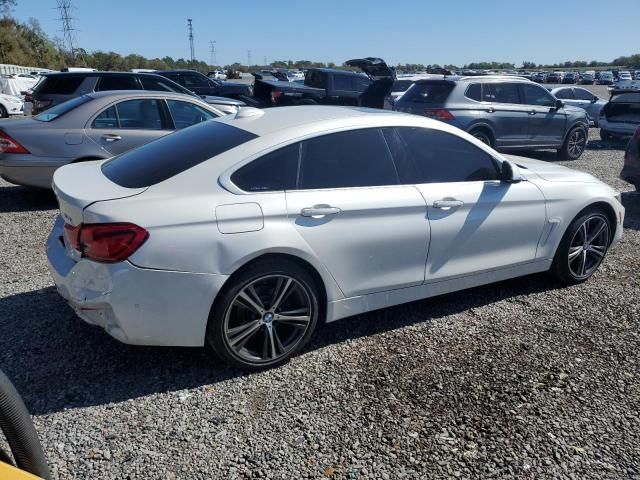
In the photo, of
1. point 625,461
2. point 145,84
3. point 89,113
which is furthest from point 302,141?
point 145,84

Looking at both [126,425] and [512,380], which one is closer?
[126,425]

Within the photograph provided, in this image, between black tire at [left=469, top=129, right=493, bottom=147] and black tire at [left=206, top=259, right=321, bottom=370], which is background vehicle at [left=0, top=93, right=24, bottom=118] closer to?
black tire at [left=469, top=129, right=493, bottom=147]

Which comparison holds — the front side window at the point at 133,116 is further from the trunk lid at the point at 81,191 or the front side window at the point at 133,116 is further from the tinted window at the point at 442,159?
the tinted window at the point at 442,159

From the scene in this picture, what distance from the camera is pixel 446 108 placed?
32.4ft

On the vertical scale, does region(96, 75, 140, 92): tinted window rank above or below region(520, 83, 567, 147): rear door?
above

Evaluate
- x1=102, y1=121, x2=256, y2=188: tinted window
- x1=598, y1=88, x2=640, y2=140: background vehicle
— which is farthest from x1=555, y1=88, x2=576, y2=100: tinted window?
x1=102, y1=121, x2=256, y2=188: tinted window

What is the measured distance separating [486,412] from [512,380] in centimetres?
42

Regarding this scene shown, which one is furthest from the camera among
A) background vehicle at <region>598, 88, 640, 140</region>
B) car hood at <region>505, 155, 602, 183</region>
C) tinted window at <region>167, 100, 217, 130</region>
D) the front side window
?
background vehicle at <region>598, 88, 640, 140</region>

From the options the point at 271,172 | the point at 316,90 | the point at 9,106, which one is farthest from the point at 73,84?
the point at 9,106

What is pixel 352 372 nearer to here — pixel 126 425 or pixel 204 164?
pixel 126 425

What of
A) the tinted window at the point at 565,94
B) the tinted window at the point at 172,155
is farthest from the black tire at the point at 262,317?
the tinted window at the point at 565,94

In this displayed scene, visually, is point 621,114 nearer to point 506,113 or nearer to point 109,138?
point 506,113

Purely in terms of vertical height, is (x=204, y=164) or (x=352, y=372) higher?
(x=204, y=164)

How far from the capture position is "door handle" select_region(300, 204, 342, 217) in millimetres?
3262
